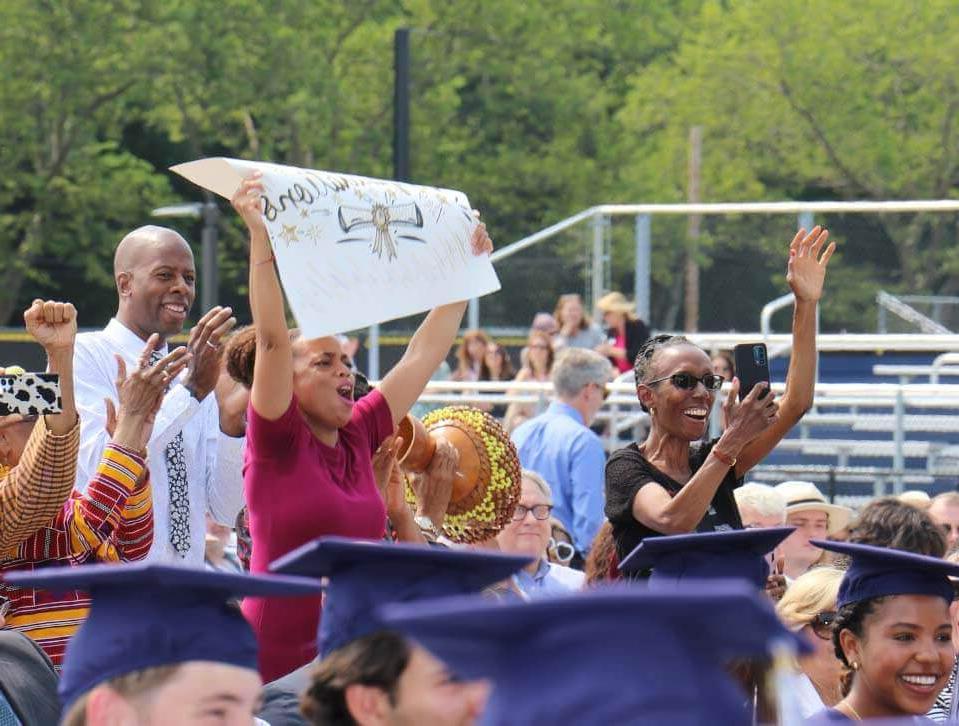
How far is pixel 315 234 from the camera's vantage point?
4.99 m

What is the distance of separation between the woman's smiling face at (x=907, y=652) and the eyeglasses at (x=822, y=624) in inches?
44.7

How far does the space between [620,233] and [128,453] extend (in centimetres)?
963

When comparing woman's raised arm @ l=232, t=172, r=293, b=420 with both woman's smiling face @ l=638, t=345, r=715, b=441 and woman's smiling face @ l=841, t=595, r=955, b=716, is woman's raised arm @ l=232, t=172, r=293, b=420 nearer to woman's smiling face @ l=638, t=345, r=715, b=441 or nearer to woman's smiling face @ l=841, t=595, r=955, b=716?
woman's smiling face @ l=638, t=345, r=715, b=441

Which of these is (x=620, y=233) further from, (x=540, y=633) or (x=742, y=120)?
(x=742, y=120)

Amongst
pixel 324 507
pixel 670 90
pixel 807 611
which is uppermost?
pixel 670 90

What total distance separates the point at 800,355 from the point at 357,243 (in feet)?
5.16

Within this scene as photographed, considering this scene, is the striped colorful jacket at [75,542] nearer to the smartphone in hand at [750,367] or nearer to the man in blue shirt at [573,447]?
the smartphone in hand at [750,367]

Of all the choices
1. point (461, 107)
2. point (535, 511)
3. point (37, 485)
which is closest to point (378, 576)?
point (37, 485)

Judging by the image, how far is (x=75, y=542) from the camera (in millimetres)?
5066

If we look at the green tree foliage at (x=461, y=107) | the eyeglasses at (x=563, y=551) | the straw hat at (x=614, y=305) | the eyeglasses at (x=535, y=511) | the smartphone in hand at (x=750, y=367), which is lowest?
the eyeglasses at (x=563, y=551)

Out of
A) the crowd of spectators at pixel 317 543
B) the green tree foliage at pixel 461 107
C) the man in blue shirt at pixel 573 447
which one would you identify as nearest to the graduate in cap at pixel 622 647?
the crowd of spectators at pixel 317 543

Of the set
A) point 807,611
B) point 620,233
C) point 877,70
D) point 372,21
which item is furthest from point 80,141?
point 807,611

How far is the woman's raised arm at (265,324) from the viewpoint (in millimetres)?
4797

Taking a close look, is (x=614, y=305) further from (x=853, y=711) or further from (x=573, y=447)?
(x=853, y=711)
